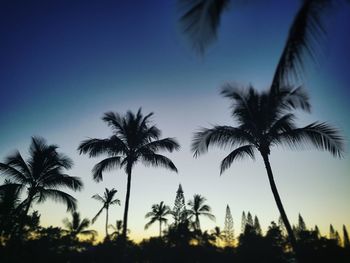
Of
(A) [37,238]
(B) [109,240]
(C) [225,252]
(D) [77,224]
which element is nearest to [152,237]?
(B) [109,240]

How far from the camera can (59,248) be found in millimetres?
10125

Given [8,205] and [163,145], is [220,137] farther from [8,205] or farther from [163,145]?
[8,205]

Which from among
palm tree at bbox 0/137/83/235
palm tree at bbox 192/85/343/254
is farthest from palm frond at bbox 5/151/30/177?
palm tree at bbox 192/85/343/254

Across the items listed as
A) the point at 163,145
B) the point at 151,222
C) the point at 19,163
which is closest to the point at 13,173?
the point at 19,163

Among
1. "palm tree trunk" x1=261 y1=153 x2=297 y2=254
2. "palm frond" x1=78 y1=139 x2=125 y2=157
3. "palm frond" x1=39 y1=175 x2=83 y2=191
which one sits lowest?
"palm tree trunk" x1=261 y1=153 x2=297 y2=254

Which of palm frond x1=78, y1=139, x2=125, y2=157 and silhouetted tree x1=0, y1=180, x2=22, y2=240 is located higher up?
palm frond x1=78, y1=139, x2=125, y2=157

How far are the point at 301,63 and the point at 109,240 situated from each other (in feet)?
33.0

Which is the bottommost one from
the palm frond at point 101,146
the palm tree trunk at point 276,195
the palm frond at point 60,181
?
the palm tree trunk at point 276,195

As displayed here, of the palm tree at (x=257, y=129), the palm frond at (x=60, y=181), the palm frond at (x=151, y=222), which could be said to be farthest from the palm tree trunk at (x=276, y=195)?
the palm frond at (x=151, y=222)

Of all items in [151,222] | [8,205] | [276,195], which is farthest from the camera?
[151,222]

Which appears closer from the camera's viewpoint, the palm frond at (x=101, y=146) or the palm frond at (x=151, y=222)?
the palm frond at (x=101, y=146)

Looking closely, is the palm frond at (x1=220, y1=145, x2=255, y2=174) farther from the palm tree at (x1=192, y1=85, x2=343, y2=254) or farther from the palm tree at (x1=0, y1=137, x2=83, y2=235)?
the palm tree at (x1=0, y1=137, x2=83, y2=235)

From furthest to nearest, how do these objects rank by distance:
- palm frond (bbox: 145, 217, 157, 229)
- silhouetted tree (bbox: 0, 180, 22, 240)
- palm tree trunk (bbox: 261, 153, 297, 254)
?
palm frond (bbox: 145, 217, 157, 229) → silhouetted tree (bbox: 0, 180, 22, 240) → palm tree trunk (bbox: 261, 153, 297, 254)

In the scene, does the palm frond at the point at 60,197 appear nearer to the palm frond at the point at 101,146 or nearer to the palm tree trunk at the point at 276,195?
the palm frond at the point at 101,146
